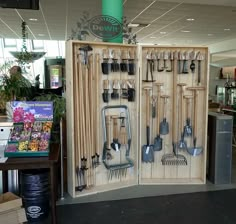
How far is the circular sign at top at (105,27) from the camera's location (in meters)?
3.72

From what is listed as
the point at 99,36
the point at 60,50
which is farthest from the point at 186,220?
the point at 60,50

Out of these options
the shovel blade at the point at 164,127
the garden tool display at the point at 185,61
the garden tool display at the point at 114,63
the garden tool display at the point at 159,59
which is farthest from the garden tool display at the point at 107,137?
the garden tool display at the point at 185,61

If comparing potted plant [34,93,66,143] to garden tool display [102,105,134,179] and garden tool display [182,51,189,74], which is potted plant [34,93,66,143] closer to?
garden tool display [102,105,134,179]

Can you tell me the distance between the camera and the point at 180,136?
4.12 m

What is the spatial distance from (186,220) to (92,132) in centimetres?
A: 151

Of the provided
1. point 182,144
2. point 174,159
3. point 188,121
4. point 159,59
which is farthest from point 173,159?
point 159,59

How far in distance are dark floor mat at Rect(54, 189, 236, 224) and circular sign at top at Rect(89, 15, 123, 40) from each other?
6.79 feet

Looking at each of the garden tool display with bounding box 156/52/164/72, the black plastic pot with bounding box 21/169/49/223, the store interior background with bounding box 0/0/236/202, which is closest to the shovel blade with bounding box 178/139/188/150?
the store interior background with bounding box 0/0/236/202

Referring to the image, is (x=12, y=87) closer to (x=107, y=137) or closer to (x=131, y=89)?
(x=107, y=137)

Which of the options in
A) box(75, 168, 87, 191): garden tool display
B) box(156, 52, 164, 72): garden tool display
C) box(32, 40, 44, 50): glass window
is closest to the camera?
box(75, 168, 87, 191): garden tool display

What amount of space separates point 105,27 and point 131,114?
118cm

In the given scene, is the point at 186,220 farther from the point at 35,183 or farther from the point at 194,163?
the point at 35,183

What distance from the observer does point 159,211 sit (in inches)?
Result: 129

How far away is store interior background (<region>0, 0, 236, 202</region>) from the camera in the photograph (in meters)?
6.35
